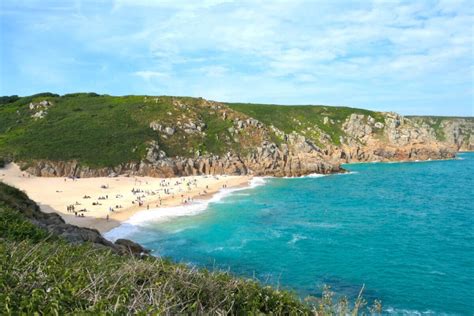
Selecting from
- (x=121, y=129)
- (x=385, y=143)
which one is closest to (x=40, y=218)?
(x=121, y=129)

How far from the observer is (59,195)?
Answer: 63.9 metres

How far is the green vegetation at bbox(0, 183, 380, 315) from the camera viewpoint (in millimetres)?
5980

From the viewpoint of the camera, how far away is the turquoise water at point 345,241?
28297 millimetres

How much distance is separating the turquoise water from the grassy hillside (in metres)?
34.7

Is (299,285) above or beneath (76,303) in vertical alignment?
beneath

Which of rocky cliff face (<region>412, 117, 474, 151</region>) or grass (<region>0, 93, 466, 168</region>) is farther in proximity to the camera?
rocky cliff face (<region>412, 117, 474, 151</region>)

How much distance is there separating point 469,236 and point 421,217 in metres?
9.75

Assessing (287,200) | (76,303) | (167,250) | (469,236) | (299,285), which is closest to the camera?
(76,303)

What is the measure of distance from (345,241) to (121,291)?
120 feet

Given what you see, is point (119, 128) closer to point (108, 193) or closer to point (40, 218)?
point (108, 193)

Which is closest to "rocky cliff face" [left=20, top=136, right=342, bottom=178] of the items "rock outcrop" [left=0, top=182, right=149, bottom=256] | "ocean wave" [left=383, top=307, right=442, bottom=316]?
"rock outcrop" [left=0, top=182, right=149, bottom=256]

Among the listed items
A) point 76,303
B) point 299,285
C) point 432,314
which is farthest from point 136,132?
point 76,303

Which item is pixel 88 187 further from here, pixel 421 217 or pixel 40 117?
pixel 421 217

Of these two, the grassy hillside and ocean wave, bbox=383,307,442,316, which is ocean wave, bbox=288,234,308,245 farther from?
the grassy hillside
